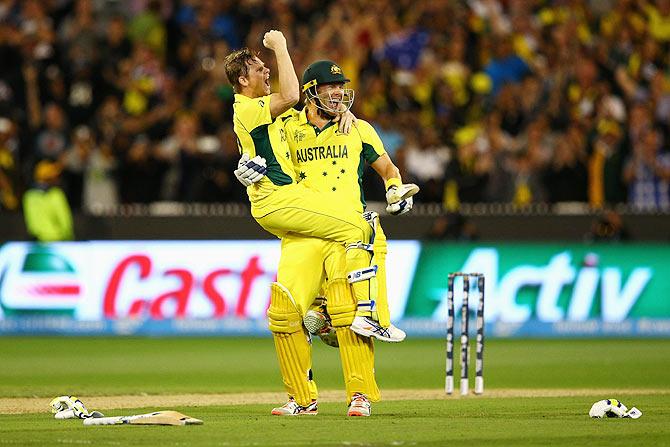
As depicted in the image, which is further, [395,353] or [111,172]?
[111,172]

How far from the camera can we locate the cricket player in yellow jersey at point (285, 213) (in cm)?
1027

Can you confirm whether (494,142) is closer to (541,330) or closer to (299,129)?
(541,330)

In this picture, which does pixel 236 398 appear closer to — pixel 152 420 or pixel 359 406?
pixel 359 406

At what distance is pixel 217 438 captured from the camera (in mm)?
8703

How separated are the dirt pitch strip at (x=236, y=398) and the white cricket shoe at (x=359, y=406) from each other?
7.24 ft

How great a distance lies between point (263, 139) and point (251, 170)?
0.84 ft

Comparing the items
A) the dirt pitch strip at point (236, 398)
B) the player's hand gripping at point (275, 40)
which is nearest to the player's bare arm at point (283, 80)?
the player's hand gripping at point (275, 40)

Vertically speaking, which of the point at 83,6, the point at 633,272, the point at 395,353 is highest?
the point at 83,6

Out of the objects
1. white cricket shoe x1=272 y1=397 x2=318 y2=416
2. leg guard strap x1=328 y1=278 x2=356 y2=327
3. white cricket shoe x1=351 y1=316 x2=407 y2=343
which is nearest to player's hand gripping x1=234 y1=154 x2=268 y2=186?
leg guard strap x1=328 y1=278 x2=356 y2=327

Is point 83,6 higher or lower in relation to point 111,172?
higher

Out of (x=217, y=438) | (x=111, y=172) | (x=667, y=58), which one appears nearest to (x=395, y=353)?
(x=111, y=172)

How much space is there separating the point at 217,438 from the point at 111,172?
1197 centimetres

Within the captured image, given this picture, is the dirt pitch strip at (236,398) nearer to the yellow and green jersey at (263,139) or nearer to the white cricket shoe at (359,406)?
the white cricket shoe at (359,406)

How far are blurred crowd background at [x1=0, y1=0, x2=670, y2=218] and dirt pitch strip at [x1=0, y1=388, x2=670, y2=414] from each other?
6816 millimetres
